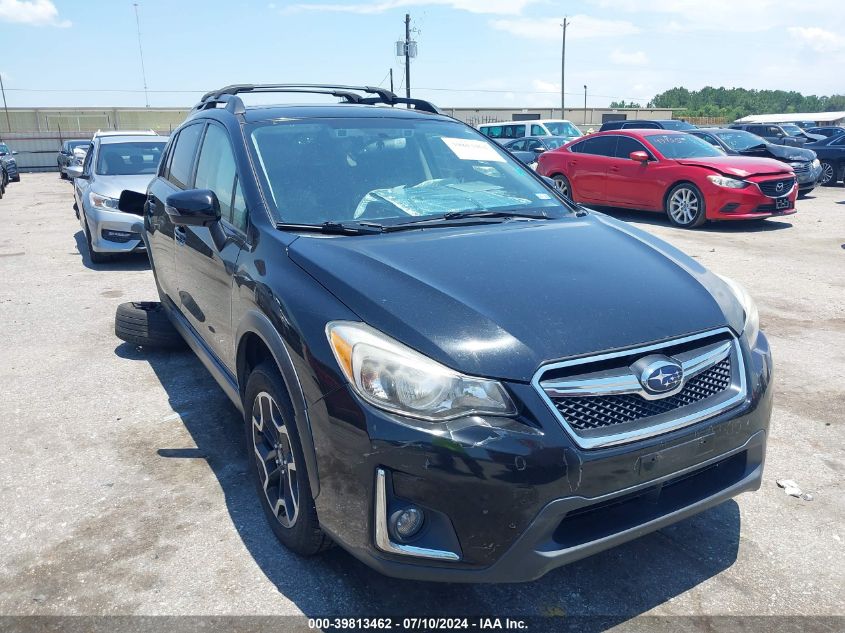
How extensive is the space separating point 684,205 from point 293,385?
10.4 m

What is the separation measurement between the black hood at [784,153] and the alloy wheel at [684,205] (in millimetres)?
5280

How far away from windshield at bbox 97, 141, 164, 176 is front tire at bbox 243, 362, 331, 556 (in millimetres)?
7765

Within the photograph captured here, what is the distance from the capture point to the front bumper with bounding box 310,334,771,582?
7.02ft

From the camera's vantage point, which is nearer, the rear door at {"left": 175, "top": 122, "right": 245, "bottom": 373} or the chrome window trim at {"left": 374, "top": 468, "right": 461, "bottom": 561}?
the chrome window trim at {"left": 374, "top": 468, "right": 461, "bottom": 561}

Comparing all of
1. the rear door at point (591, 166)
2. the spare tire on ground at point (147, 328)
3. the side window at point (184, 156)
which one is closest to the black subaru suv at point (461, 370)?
the side window at point (184, 156)

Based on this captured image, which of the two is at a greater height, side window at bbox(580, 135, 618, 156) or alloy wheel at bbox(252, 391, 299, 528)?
side window at bbox(580, 135, 618, 156)

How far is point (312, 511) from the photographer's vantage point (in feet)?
8.56

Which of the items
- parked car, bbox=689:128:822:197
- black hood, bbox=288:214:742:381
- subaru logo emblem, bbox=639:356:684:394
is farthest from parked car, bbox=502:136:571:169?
subaru logo emblem, bbox=639:356:684:394

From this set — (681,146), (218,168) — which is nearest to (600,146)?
(681,146)

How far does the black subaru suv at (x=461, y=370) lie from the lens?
2.18 m

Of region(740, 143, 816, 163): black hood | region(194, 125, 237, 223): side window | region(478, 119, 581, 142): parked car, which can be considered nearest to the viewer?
region(194, 125, 237, 223): side window

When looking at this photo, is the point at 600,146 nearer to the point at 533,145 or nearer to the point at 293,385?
the point at 533,145

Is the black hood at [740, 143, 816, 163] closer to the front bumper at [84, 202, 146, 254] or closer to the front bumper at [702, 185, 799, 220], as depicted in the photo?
the front bumper at [702, 185, 799, 220]

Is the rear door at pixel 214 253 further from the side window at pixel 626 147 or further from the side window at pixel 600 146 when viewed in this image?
the side window at pixel 600 146
